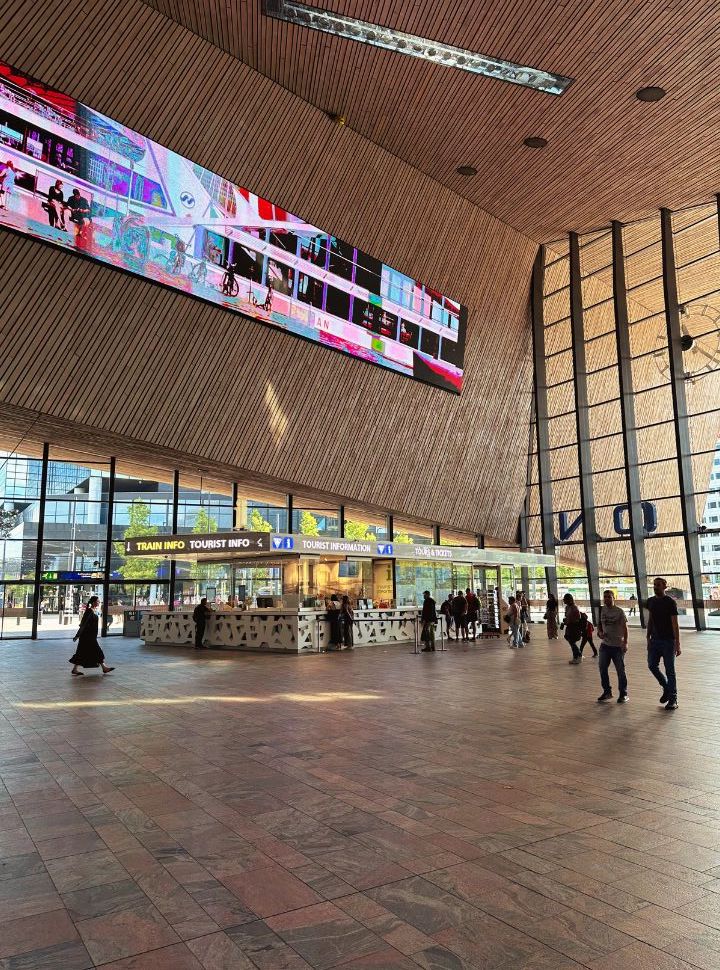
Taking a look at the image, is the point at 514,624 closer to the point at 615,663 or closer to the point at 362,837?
the point at 615,663

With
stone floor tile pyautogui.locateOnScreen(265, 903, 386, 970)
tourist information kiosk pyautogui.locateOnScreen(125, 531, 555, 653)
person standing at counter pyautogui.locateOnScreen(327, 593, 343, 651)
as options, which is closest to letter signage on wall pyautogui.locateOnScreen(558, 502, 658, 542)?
tourist information kiosk pyautogui.locateOnScreen(125, 531, 555, 653)

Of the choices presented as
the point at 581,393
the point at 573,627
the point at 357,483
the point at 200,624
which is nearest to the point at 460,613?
the point at 357,483

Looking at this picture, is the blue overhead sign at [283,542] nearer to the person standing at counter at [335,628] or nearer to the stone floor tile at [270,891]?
the person standing at counter at [335,628]

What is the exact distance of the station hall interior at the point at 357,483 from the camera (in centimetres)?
327

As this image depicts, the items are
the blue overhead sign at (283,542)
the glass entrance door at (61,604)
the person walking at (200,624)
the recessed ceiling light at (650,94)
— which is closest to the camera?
the blue overhead sign at (283,542)

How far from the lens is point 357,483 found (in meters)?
19.5

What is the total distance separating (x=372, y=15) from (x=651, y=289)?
568 inches

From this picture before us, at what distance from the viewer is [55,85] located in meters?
12.8

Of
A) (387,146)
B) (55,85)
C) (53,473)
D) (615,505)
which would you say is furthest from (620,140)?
(53,473)

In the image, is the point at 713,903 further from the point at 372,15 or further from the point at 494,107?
the point at 494,107

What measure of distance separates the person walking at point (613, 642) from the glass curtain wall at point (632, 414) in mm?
12485

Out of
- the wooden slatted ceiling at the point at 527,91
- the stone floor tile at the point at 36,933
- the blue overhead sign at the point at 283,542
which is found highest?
the wooden slatted ceiling at the point at 527,91

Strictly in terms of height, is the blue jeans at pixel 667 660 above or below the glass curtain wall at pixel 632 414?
below

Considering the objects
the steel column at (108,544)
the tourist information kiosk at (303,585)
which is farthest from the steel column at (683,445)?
the steel column at (108,544)
